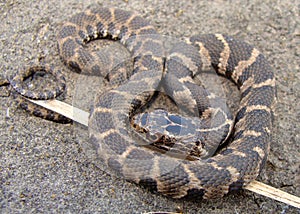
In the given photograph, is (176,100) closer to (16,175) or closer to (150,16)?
(150,16)

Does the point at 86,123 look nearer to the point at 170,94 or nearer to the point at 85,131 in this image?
the point at 85,131

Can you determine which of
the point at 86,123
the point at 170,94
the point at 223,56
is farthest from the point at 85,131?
the point at 223,56

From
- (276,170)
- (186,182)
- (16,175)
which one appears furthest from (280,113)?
(16,175)

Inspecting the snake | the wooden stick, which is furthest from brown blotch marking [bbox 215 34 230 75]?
the wooden stick

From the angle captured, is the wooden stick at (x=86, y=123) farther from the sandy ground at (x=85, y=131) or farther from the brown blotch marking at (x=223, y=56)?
the brown blotch marking at (x=223, y=56)

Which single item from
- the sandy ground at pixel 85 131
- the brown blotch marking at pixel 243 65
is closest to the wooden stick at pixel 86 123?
the sandy ground at pixel 85 131

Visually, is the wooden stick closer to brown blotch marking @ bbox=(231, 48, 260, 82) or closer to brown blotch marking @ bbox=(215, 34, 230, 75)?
brown blotch marking @ bbox=(231, 48, 260, 82)
